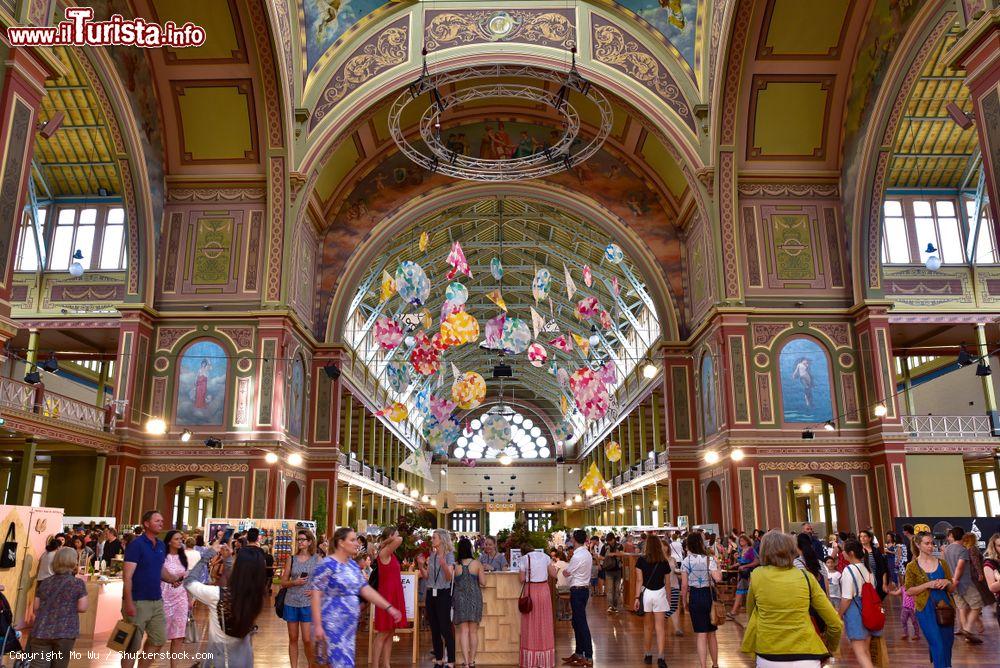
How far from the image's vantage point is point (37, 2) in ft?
34.0

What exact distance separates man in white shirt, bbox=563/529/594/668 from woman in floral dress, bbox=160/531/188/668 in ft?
14.0

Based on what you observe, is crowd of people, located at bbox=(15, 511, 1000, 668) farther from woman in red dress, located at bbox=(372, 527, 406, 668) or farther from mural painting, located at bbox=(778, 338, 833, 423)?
mural painting, located at bbox=(778, 338, 833, 423)

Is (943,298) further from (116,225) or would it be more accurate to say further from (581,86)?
(116,225)

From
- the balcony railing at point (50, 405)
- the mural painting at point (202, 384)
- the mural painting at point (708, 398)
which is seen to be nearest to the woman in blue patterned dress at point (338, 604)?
the balcony railing at point (50, 405)

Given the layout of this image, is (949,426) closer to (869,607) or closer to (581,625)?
(581,625)

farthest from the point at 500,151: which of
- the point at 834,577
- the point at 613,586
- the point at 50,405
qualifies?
the point at 834,577

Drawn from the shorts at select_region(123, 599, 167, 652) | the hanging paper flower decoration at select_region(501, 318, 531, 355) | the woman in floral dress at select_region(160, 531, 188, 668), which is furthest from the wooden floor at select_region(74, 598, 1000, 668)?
the hanging paper flower decoration at select_region(501, 318, 531, 355)

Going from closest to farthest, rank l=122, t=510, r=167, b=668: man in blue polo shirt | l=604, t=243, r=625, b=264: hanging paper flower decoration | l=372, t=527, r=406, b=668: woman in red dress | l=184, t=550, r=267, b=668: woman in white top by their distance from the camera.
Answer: l=184, t=550, r=267, b=668: woman in white top < l=122, t=510, r=167, b=668: man in blue polo shirt < l=372, t=527, r=406, b=668: woman in red dress < l=604, t=243, r=625, b=264: hanging paper flower decoration

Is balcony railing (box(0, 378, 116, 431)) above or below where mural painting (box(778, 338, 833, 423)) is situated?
below

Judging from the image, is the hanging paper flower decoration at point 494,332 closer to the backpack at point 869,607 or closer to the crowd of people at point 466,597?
the crowd of people at point 466,597

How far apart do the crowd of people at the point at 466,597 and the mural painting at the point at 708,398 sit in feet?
31.0

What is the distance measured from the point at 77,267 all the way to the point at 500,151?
539 inches

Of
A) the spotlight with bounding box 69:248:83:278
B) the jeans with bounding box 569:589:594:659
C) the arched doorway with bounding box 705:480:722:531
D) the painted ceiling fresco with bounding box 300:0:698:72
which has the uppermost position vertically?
the painted ceiling fresco with bounding box 300:0:698:72

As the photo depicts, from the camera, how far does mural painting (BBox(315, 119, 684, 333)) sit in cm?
2520
